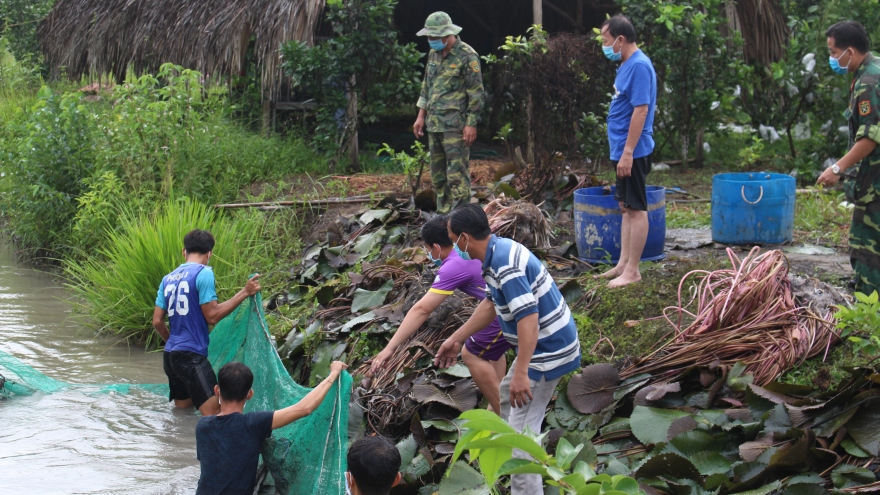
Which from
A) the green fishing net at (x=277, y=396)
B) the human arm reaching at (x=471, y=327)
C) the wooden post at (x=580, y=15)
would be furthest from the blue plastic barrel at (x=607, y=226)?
the wooden post at (x=580, y=15)

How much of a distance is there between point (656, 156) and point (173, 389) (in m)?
7.64

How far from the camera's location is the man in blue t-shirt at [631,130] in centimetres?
527

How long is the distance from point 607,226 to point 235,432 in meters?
3.27

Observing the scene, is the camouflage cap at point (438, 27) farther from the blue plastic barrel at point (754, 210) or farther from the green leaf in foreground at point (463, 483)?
the green leaf in foreground at point (463, 483)

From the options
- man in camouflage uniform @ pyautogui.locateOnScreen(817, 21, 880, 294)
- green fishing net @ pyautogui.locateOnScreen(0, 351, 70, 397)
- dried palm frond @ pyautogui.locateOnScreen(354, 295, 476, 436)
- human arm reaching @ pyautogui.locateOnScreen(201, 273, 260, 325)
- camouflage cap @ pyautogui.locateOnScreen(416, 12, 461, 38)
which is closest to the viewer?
man in camouflage uniform @ pyautogui.locateOnScreen(817, 21, 880, 294)

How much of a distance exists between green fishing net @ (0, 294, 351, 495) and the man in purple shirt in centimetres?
47

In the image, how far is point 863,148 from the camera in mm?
4574

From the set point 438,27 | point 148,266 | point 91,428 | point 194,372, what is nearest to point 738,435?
point 194,372

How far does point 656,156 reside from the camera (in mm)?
11164

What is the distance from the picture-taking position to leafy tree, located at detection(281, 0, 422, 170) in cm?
1027

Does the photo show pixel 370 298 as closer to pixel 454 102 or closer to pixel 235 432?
pixel 454 102

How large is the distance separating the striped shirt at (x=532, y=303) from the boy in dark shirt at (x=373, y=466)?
2.58 ft

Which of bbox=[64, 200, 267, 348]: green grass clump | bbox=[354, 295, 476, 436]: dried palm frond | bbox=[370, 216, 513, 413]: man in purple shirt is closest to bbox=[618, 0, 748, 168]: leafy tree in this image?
bbox=[64, 200, 267, 348]: green grass clump

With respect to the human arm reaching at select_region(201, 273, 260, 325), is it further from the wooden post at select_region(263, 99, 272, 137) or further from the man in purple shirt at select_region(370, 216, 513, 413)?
the wooden post at select_region(263, 99, 272, 137)
